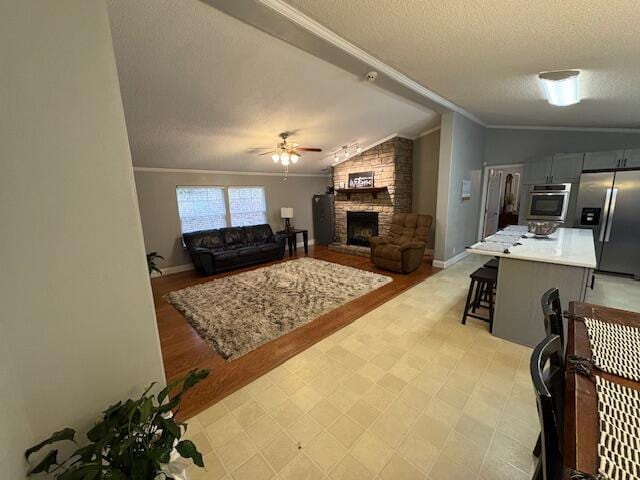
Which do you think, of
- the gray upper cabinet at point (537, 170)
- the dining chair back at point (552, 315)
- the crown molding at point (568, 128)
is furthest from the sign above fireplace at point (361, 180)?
the dining chair back at point (552, 315)

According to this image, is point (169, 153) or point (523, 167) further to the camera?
point (523, 167)

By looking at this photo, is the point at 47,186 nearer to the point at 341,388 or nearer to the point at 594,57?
the point at 341,388

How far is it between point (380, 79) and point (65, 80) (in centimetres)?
292

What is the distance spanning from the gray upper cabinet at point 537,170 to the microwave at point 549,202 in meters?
0.18

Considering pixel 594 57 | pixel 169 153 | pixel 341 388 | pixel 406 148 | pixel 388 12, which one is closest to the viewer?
pixel 388 12

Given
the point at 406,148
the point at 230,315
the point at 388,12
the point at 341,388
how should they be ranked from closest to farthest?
the point at 388,12
the point at 341,388
the point at 230,315
the point at 406,148

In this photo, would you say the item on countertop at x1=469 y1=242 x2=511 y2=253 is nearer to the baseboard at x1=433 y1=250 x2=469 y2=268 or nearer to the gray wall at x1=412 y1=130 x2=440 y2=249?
the baseboard at x1=433 y1=250 x2=469 y2=268

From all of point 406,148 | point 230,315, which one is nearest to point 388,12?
point 230,315

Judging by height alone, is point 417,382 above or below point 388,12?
below

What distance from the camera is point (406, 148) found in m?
5.91

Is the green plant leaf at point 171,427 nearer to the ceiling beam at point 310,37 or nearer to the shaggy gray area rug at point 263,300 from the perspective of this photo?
the shaggy gray area rug at point 263,300

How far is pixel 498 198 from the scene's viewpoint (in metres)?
6.56

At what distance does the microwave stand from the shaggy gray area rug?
10.2 feet

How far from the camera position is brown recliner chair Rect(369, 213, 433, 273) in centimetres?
455
